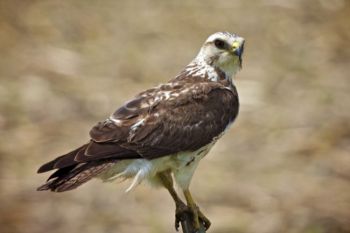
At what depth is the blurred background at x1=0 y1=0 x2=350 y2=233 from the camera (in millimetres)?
12336

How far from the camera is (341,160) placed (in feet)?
43.1

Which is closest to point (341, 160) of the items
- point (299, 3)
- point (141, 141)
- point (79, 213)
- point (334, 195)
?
point (334, 195)

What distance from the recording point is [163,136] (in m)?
8.46

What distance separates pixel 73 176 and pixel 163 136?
0.91 m

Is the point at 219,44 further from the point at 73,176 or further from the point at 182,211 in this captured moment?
the point at 73,176

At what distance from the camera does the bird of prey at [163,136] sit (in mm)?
7953

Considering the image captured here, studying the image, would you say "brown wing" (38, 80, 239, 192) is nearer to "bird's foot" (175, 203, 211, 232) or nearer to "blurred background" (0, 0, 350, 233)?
"bird's foot" (175, 203, 211, 232)

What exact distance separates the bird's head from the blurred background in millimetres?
3071

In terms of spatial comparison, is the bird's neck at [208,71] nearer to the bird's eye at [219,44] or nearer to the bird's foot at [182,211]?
the bird's eye at [219,44]

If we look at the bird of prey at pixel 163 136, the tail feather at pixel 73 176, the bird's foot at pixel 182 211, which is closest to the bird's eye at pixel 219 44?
the bird of prey at pixel 163 136

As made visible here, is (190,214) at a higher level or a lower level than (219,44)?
lower

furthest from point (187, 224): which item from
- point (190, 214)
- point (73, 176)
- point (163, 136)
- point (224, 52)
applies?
point (224, 52)

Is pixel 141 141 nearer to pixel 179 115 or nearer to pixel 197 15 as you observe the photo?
pixel 179 115

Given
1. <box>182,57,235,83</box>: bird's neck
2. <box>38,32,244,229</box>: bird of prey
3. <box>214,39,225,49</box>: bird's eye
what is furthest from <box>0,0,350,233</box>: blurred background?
<box>38,32,244,229</box>: bird of prey
